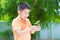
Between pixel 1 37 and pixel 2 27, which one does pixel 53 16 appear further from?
pixel 2 27

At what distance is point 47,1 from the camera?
6969mm

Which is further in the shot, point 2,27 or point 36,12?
point 2,27

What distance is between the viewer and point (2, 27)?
997 cm

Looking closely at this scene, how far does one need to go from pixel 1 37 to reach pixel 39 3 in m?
2.35

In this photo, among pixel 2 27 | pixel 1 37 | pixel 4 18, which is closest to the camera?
pixel 4 18

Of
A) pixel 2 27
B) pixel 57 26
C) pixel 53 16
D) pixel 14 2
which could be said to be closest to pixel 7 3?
pixel 14 2

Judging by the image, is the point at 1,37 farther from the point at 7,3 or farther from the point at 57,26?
the point at 57,26

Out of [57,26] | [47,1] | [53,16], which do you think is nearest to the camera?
[47,1]

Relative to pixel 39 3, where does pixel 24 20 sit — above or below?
below

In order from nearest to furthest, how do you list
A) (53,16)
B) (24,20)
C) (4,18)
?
(24,20)
(53,16)
(4,18)

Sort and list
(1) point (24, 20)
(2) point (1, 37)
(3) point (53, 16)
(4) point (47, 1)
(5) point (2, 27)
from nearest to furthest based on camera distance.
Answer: (1) point (24, 20), (4) point (47, 1), (3) point (53, 16), (2) point (1, 37), (5) point (2, 27)

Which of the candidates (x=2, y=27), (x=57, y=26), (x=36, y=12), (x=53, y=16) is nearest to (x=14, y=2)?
(x=36, y=12)

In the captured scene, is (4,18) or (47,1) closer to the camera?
(47,1)

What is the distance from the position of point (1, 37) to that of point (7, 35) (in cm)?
43
